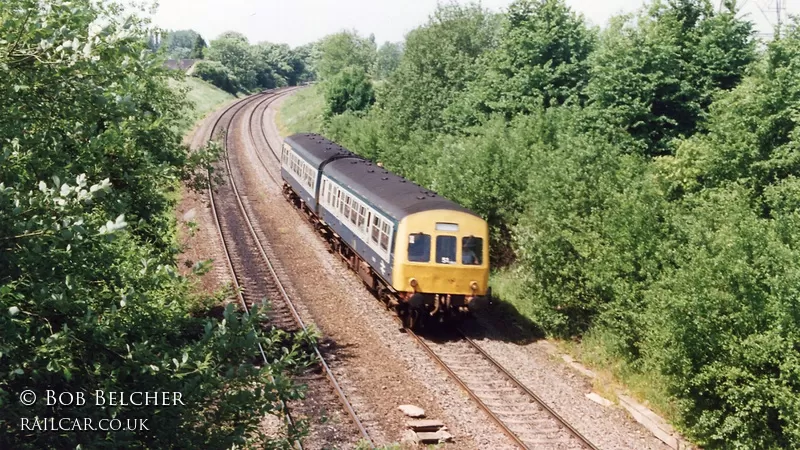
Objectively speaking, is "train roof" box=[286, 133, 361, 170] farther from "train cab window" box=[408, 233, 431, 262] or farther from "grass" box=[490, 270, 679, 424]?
"grass" box=[490, 270, 679, 424]

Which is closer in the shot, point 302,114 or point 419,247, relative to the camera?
point 419,247

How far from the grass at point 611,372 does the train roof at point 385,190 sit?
393 centimetres

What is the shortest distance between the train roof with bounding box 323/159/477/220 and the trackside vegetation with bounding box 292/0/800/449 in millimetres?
2588

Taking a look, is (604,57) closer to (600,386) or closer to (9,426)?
(600,386)

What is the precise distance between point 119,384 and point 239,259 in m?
18.9

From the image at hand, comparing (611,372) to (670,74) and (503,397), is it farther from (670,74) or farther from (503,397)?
(670,74)

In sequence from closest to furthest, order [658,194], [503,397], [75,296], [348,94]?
[75,296] → [503,397] → [658,194] → [348,94]

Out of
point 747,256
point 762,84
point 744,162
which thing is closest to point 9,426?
point 747,256

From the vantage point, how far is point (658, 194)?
18.1 metres

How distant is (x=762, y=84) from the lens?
64.5 ft

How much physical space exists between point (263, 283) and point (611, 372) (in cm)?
1073

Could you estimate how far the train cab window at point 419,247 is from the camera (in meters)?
18.1

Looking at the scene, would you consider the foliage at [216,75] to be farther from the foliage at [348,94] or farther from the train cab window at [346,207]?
the train cab window at [346,207]

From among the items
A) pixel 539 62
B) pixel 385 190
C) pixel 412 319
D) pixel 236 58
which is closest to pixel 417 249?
pixel 412 319
